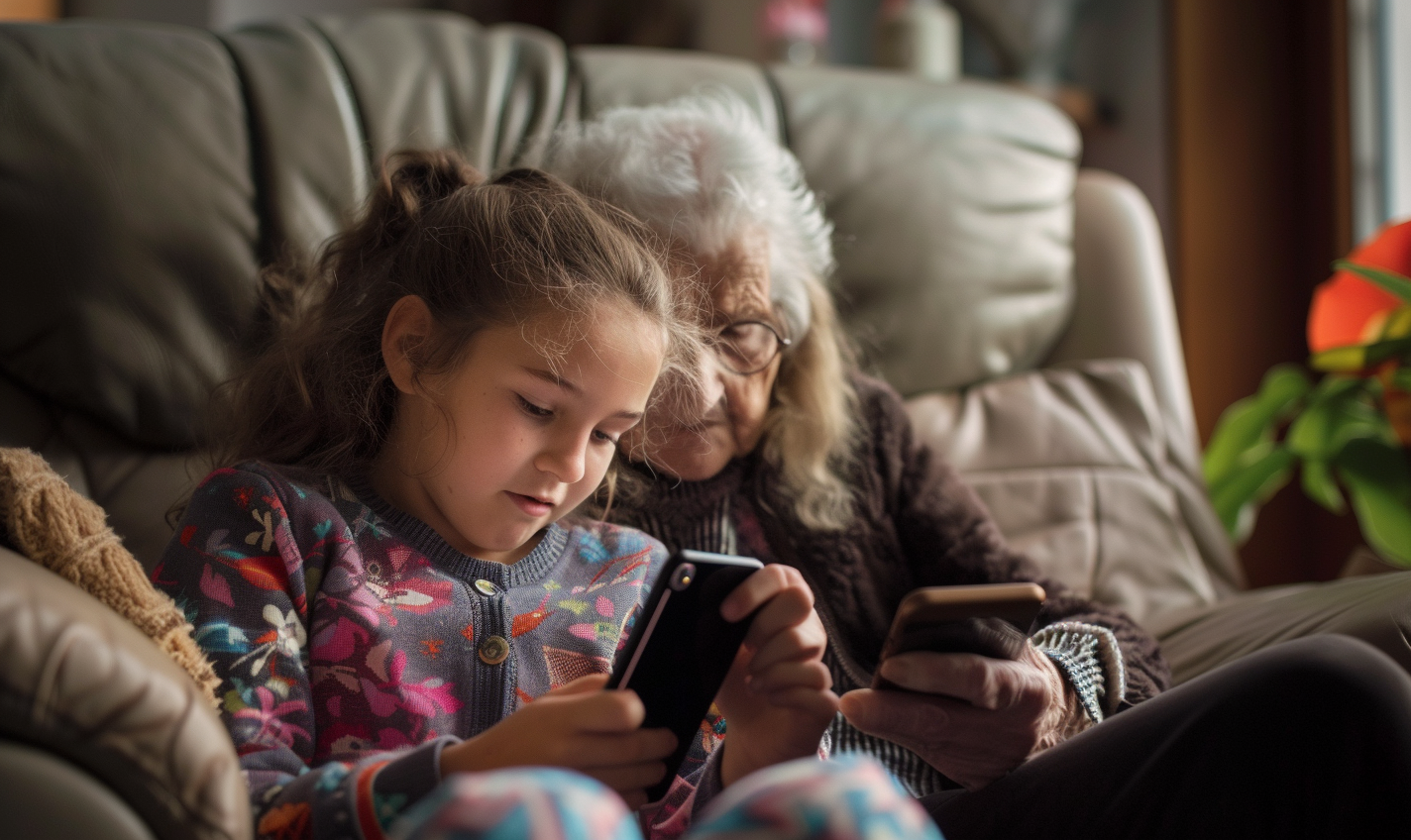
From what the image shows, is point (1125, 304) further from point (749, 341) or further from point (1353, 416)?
point (749, 341)

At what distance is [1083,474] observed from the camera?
4.61 ft

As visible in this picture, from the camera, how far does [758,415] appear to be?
109 centimetres

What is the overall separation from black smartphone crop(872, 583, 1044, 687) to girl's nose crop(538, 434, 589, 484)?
0.84 feet

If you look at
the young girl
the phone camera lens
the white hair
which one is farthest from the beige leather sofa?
the phone camera lens

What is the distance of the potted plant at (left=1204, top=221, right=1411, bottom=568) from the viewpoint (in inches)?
54.5

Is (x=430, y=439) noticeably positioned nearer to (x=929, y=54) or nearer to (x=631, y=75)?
(x=631, y=75)

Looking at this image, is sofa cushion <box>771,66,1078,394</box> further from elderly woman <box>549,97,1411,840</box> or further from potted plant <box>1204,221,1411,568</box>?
potted plant <box>1204,221,1411,568</box>

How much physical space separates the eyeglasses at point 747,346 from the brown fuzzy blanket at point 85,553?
0.51 metres

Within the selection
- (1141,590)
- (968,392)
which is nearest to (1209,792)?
(1141,590)

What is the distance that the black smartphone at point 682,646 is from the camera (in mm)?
674

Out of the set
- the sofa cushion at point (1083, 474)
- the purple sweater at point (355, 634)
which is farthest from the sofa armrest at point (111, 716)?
the sofa cushion at point (1083, 474)

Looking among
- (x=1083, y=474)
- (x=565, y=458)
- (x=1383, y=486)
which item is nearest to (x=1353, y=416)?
(x=1383, y=486)

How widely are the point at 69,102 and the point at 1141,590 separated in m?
1.27

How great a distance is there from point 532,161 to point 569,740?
74cm
